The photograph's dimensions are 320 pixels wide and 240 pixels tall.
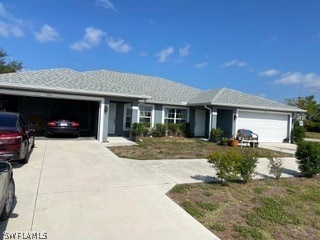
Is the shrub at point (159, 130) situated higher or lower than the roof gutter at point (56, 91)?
lower

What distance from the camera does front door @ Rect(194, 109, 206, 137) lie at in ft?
74.7

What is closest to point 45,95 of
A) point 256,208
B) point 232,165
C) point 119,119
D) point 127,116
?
point 119,119

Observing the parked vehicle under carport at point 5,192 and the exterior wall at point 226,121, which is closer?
the parked vehicle under carport at point 5,192

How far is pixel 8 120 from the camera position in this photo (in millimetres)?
8328

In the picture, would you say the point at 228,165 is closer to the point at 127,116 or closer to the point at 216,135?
the point at 216,135

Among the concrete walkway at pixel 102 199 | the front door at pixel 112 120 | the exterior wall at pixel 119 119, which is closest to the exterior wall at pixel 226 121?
the exterior wall at pixel 119 119

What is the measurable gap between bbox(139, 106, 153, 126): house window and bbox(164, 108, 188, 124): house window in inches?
51.1

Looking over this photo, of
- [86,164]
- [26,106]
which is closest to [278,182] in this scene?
[86,164]

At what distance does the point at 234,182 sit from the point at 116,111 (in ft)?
43.8

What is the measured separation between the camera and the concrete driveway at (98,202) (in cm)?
443

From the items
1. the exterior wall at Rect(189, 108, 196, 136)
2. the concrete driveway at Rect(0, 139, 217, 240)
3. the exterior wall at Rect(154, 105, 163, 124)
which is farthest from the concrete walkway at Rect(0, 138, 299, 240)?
the exterior wall at Rect(189, 108, 196, 136)

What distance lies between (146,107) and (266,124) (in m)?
9.44

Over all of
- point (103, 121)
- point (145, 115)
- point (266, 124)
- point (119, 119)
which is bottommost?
point (103, 121)

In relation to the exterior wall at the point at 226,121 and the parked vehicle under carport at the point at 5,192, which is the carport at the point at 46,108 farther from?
the parked vehicle under carport at the point at 5,192
